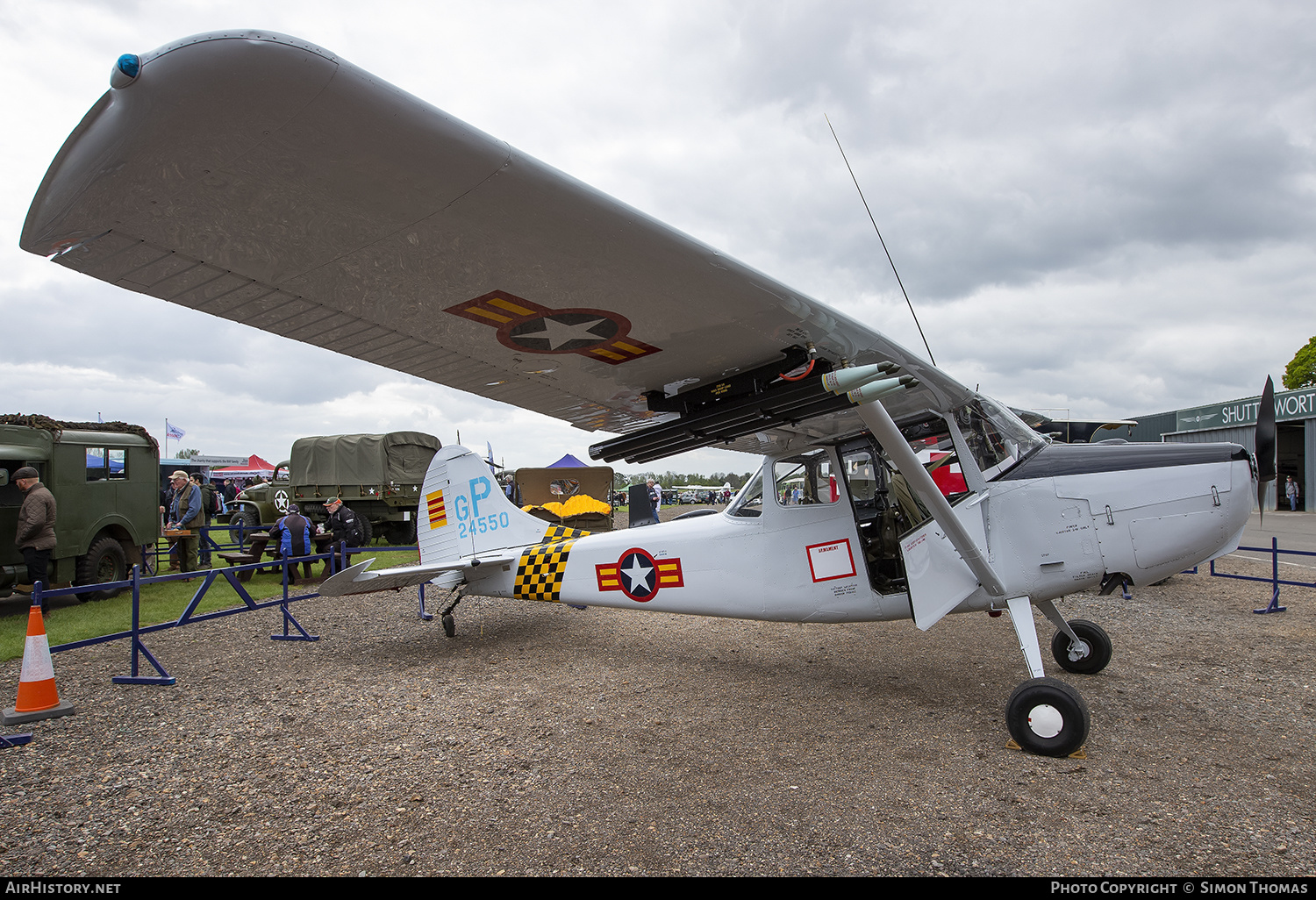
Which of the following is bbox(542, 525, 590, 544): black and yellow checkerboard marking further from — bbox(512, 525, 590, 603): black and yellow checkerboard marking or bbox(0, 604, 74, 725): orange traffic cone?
bbox(0, 604, 74, 725): orange traffic cone

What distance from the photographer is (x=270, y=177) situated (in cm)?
178

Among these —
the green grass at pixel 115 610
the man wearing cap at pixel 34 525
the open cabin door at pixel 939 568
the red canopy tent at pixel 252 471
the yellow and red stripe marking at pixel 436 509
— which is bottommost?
the open cabin door at pixel 939 568

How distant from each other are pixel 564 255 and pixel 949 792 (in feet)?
10.5

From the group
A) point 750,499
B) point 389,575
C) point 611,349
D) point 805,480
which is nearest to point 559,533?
point 389,575

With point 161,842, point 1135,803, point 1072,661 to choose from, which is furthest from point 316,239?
point 1072,661

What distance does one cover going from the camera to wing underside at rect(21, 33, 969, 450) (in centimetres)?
152

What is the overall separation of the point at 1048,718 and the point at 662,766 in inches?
88.4

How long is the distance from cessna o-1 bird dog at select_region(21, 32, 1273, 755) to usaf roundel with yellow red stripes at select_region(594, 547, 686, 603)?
3cm

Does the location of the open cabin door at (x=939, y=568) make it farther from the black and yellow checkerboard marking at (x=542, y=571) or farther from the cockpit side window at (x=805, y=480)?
the black and yellow checkerboard marking at (x=542, y=571)

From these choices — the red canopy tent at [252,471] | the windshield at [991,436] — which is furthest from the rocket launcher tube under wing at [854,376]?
the red canopy tent at [252,471]

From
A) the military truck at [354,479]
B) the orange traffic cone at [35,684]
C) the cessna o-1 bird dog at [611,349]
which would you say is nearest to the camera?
the cessna o-1 bird dog at [611,349]

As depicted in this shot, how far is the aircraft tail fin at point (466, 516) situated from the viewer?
6.98 metres

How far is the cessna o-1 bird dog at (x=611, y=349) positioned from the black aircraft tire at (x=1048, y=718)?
1 cm

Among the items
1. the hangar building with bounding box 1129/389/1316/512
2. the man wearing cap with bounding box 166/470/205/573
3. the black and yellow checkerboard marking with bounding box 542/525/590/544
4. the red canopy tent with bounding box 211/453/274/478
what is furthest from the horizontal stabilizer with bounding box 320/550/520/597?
the red canopy tent with bounding box 211/453/274/478
